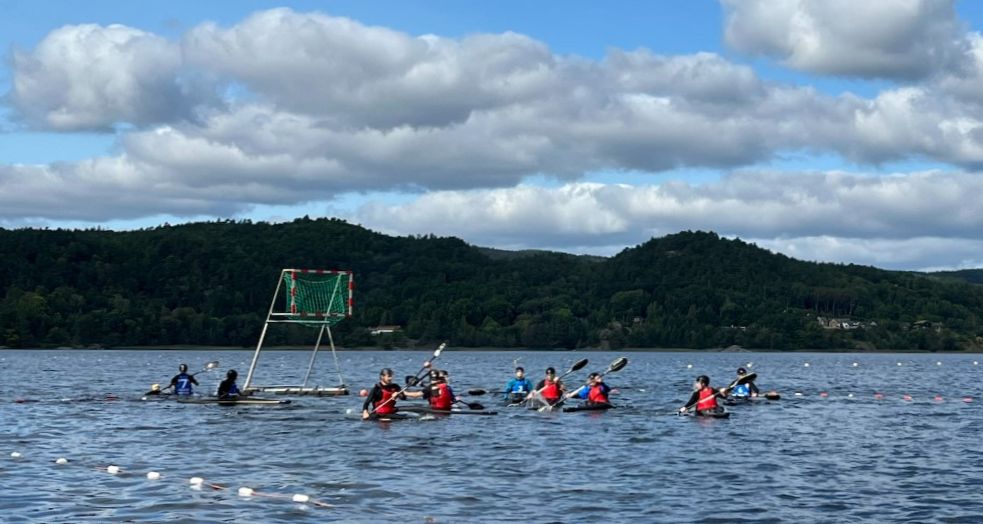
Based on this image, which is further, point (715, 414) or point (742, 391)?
point (742, 391)

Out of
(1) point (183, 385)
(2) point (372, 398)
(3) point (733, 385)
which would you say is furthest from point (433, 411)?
(3) point (733, 385)

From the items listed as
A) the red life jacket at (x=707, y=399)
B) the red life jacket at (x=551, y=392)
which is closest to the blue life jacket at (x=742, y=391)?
the red life jacket at (x=707, y=399)

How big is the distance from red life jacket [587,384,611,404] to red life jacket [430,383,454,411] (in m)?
6.74

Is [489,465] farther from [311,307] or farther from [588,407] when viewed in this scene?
[311,307]

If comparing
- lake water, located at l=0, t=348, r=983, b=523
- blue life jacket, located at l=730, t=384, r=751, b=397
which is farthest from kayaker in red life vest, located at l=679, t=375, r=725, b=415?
blue life jacket, located at l=730, t=384, r=751, b=397

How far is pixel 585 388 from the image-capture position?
52.1 meters

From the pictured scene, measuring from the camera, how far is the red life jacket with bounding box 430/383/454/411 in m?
45.6

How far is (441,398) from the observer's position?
150 feet

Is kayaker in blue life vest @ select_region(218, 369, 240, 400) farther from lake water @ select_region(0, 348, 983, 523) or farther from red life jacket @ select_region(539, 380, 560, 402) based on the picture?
red life jacket @ select_region(539, 380, 560, 402)

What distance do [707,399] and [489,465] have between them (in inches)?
657

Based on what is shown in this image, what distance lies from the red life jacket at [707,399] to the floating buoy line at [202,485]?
22.9m

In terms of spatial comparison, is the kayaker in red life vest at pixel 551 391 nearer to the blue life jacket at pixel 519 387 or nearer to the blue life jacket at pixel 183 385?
the blue life jacket at pixel 519 387

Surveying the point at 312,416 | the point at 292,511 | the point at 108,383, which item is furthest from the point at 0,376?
the point at 292,511

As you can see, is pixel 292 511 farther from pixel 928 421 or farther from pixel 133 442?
pixel 928 421
